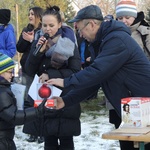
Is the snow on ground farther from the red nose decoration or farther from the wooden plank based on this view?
the wooden plank

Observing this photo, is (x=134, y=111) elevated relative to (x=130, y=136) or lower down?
elevated

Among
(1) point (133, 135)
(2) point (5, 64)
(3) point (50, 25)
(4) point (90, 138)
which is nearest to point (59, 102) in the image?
(2) point (5, 64)

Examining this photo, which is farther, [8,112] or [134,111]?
[8,112]

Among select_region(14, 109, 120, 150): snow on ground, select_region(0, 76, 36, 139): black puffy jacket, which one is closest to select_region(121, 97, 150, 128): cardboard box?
select_region(0, 76, 36, 139): black puffy jacket

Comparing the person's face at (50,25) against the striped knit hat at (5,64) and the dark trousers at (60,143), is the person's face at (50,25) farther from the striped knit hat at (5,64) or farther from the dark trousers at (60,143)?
the dark trousers at (60,143)

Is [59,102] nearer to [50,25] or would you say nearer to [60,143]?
[60,143]

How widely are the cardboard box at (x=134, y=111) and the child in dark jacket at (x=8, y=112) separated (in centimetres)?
80

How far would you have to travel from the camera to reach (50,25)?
3924 mm

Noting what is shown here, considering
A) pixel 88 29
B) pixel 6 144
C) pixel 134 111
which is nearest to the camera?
pixel 134 111

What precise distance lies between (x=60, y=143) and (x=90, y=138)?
1.67 m

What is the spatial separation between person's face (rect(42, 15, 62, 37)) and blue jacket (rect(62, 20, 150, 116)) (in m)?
0.83

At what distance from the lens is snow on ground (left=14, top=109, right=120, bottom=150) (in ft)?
17.3

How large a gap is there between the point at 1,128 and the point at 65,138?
2.83ft

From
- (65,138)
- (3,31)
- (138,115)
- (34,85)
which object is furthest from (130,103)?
(3,31)
